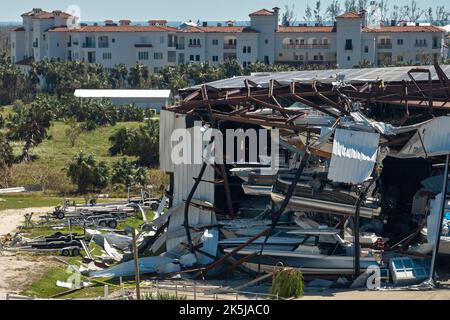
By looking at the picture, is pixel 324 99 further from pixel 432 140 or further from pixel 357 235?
pixel 357 235

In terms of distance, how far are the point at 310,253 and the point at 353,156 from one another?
2737 mm

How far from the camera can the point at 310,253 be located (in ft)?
104

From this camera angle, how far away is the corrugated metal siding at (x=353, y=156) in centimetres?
3164

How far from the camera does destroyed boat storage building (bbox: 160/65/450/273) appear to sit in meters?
32.2

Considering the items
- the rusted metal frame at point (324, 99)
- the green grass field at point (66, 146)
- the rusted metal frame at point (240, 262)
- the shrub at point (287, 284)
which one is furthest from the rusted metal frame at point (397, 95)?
the green grass field at point (66, 146)

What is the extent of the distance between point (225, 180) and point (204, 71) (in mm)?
63496

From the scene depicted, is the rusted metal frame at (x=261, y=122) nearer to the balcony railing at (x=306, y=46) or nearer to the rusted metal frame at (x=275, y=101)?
the rusted metal frame at (x=275, y=101)

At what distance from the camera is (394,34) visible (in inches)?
4313

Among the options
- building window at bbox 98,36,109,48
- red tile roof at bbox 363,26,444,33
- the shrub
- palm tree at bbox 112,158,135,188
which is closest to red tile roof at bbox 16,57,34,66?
building window at bbox 98,36,109,48

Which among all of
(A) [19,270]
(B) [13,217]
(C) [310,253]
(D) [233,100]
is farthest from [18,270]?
(B) [13,217]

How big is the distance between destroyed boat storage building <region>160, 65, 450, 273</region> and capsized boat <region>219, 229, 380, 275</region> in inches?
2.8

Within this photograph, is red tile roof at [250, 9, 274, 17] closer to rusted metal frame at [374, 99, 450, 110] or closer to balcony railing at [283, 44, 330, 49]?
balcony railing at [283, 44, 330, 49]

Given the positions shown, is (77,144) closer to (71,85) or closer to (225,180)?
(71,85)

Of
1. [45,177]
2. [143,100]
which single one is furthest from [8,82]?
[45,177]
